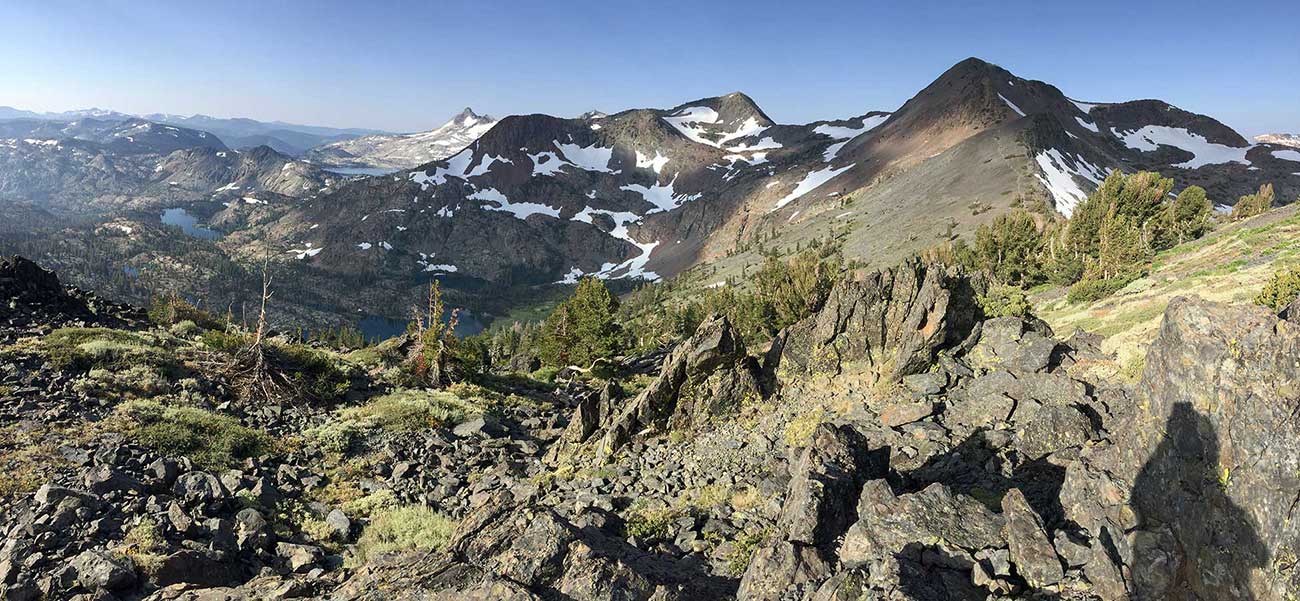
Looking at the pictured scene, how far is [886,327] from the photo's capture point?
2114cm

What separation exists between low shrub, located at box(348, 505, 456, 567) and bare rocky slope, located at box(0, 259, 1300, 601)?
317 millimetres

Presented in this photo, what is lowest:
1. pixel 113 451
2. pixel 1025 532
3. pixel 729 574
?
pixel 113 451

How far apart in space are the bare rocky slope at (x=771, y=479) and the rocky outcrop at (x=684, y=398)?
4.3 inches

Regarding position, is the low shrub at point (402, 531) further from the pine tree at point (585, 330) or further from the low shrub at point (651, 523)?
the pine tree at point (585, 330)

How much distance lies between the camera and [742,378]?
71.2ft

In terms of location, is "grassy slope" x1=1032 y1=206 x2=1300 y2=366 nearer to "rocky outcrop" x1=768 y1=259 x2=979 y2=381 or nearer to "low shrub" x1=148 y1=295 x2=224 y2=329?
"rocky outcrop" x1=768 y1=259 x2=979 y2=381

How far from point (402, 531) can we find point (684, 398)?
10780mm

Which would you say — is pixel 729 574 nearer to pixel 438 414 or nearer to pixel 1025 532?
pixel 1025 532

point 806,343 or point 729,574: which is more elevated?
point 806,343

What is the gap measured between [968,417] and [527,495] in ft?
43.2

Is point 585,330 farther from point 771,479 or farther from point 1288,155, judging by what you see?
point 1288,155

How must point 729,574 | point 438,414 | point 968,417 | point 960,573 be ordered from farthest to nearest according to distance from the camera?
point 438,414, point 968,417, point 729,574, point 960,573

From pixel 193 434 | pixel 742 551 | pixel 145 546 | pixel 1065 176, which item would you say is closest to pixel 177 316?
pixel 193 434

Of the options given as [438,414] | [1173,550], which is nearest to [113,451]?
[438,414]
